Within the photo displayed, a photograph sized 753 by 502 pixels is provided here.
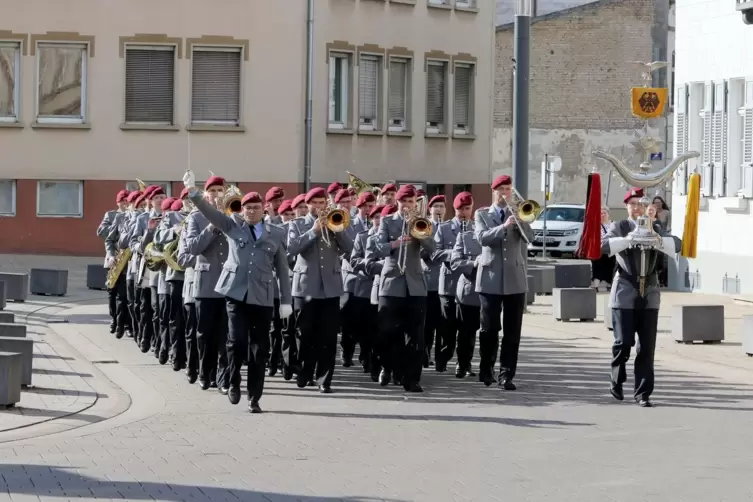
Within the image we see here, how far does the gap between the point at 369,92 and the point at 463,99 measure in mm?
4260

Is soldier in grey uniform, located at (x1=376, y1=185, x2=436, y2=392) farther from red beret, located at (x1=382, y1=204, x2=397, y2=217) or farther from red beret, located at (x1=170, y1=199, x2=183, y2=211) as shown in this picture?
red beret, located at (x1=170, y1=199, x2=183, y2=211)

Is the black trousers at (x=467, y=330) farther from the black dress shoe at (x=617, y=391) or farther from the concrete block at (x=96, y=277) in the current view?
the concrete block at (x=96, y=277)

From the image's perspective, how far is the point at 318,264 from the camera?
1597cm

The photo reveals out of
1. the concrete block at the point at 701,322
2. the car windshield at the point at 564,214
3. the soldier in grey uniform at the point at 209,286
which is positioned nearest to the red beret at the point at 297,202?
the soldier in grey uniform at the point at 209,286

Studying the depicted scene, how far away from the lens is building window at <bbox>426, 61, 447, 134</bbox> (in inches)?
1801

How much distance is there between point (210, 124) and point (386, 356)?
81.8 feet

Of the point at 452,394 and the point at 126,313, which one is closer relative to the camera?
the point at 452,394

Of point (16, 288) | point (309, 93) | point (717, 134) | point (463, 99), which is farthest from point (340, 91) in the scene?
point (16, 288)

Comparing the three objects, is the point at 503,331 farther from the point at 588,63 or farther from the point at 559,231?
the point at 588,63

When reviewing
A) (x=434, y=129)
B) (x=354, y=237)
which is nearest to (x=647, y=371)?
Result: (x=354, y=237)

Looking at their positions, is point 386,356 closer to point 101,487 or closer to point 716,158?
point 101,487

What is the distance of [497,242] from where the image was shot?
1612 centimetres

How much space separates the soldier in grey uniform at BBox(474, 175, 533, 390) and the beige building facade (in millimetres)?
23700

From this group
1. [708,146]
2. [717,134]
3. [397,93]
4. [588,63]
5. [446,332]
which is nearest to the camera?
[446,332]
